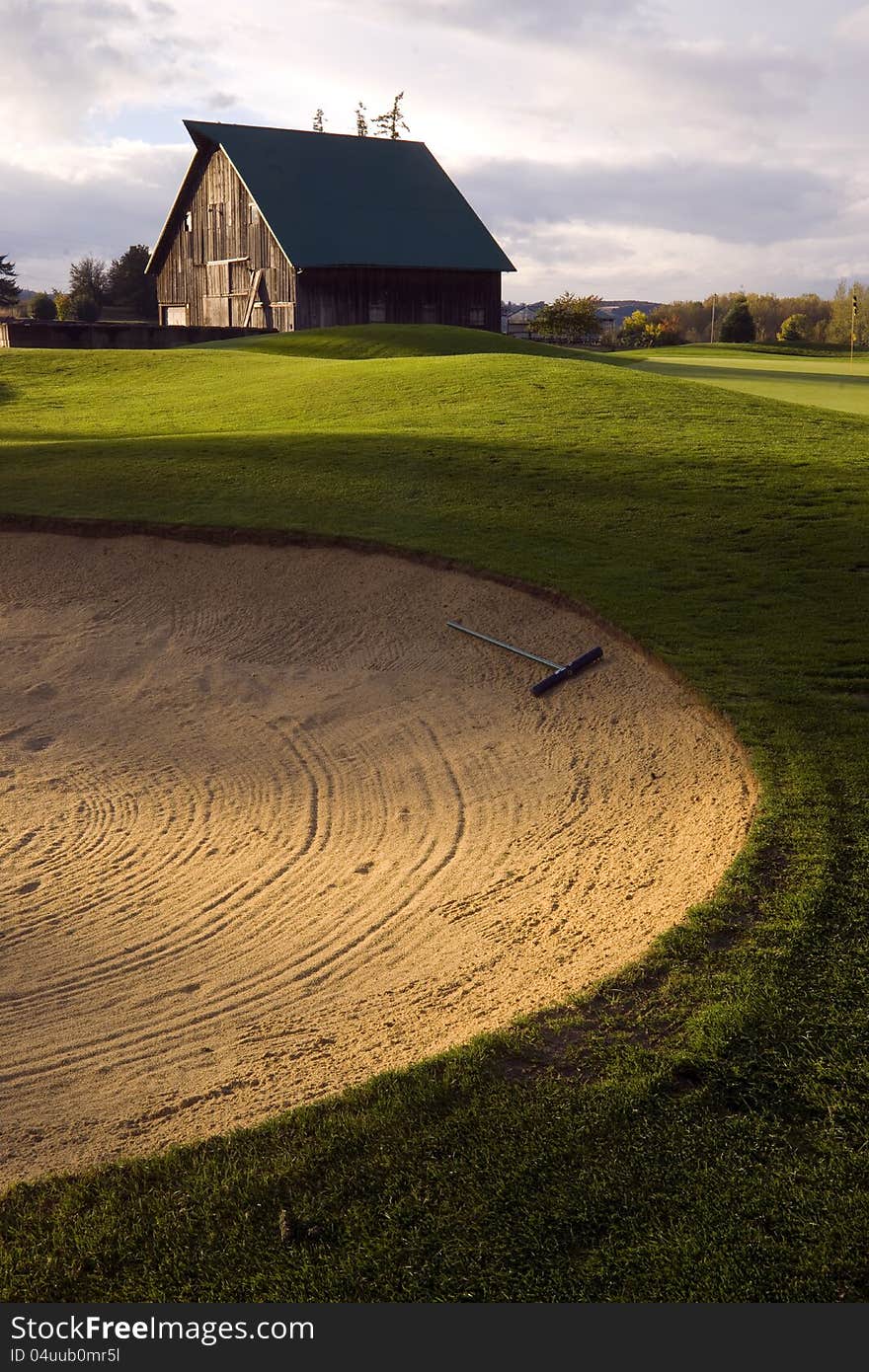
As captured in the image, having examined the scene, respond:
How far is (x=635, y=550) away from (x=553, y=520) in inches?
50.6

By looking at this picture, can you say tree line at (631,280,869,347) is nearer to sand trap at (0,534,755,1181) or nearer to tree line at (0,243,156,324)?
tree line at (0,243,156,324)

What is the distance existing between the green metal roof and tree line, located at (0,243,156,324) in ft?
68.5

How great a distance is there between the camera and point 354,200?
45.5 meters

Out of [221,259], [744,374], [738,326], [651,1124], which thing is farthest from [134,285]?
[651,1124]

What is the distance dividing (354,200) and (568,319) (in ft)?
48.0

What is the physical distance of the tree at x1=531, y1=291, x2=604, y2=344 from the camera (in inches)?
2203

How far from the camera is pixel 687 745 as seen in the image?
24.6ft

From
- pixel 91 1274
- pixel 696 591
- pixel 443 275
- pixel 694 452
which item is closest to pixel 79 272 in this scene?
pixel 443 275

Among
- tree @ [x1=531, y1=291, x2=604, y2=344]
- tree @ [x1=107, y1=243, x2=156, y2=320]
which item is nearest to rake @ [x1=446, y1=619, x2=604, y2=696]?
tree @ [x1=531, y1=291, x2=604, y2=344]

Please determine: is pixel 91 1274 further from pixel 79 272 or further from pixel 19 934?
pixel 79 272

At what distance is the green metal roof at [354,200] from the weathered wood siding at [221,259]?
33.3 inches

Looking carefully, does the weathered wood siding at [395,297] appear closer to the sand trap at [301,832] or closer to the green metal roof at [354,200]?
the green metal roof at [354,200]

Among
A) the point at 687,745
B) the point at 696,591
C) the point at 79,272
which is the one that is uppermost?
the point at 79,272

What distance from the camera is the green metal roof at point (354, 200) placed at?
4281 cm
